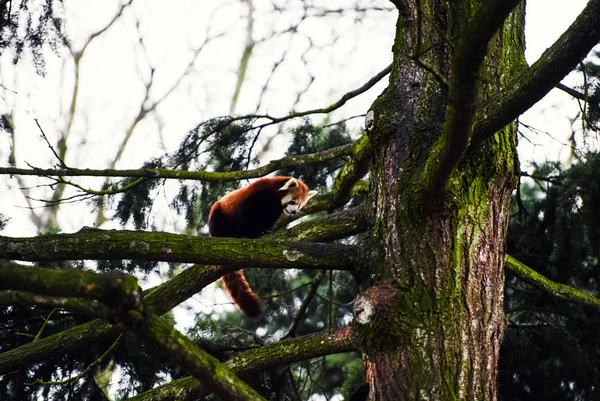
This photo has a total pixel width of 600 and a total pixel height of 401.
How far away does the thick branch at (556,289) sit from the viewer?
130 inches

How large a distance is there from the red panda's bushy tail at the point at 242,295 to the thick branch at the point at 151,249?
249 centimetres

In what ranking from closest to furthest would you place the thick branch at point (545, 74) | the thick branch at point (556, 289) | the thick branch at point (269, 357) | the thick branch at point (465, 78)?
the thick branch at point (465, 78) < the thick branch at point (545, 74) < the thick branch at point (269, 357) < the thick branch at point (556, 289)

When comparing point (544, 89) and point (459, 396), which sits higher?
point (544, 89)

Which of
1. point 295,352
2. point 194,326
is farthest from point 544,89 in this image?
point 194,326

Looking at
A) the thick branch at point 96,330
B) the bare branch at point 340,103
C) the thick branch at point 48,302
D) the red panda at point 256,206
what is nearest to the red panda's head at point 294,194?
the red panda at point 256,206

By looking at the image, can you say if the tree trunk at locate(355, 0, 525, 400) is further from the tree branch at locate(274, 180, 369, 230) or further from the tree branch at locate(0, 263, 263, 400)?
the tree branch at locate(274, 180, 369, 230)

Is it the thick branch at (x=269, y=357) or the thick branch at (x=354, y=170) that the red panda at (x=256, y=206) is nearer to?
the thick branch at (x=354, y=170)

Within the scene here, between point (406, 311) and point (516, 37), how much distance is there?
160 centimetres

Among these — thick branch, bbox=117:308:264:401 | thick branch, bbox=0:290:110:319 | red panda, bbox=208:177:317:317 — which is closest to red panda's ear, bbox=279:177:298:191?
red panda, bbox=208:177:317:317

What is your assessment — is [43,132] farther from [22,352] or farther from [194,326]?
[194,326]

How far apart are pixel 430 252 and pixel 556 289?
3.26ft

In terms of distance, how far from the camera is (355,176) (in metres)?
3.83

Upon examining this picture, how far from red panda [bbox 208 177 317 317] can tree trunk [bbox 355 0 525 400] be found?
109 inches

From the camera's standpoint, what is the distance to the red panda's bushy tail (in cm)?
529
